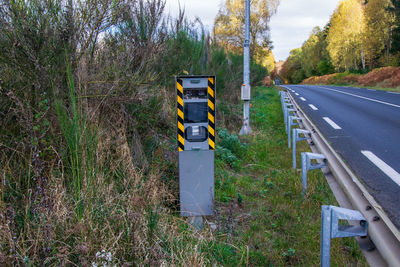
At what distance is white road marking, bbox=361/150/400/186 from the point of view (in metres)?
4.93

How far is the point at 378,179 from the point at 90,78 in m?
4.23

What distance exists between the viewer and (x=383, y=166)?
5.52 m

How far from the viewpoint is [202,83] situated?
151 inches

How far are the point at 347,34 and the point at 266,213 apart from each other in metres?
53.8

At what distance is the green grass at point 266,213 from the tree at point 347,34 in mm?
49989

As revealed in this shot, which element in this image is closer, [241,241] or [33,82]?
[33,82]

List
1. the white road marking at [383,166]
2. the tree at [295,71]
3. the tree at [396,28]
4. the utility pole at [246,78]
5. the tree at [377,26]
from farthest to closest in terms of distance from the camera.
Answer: the tree at [295,71], the tree at [377,26], the tree at [396,28], the utility pole at [246,78], the white road marking at [383,166]

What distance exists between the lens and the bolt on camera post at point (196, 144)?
3836 millimetres

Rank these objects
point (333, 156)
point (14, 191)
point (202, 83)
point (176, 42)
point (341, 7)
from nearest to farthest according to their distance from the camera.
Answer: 1. point (14, 191)
2. point (202, 83)
3. point (333, 156)
4. point (176, 42)
5. point (341, 7)

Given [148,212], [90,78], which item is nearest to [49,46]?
[90,78]

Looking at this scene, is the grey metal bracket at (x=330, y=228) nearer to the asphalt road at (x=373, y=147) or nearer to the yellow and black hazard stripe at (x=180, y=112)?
the asphalt road at (x=373, y=147)

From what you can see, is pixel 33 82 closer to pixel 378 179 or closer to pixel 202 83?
pixel 202 83

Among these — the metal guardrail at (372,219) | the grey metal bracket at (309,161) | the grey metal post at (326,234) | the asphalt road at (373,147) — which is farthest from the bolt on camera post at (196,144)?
the asphalt road at (373,147)

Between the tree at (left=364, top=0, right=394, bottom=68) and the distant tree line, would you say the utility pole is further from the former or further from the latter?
the tree at (left=364, top=0, right=394, bottom=68)
